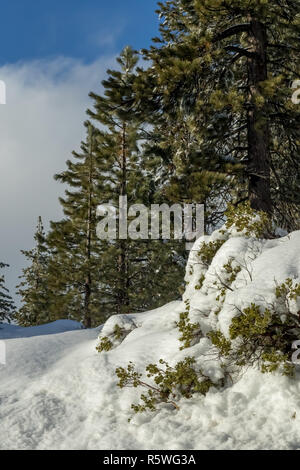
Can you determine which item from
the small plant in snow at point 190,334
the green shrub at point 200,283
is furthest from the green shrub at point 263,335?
the green shrub at point 200,283

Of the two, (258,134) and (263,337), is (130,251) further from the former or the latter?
(263,337)

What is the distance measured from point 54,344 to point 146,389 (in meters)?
3.05

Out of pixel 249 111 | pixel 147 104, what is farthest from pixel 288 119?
pixel 147 104

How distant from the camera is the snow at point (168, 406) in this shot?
13.0 feet

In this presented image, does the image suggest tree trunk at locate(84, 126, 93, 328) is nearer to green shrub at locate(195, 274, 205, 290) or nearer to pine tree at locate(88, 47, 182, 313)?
pine tree at locate(88, 47, 182, 313)

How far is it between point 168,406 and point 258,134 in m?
6.95

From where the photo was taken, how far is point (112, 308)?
1825 centimetres

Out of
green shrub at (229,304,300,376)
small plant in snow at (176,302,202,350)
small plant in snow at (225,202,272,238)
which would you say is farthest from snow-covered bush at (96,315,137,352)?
green shrub at (229,304,300,376)

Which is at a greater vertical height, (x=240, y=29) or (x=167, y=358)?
(x=240, y=29)

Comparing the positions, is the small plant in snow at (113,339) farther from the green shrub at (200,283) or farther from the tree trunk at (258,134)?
the tree trunk at (258,134)

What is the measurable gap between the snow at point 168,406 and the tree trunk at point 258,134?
10.2ft

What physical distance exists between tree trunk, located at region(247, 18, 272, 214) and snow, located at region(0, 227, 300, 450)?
310 centimetres

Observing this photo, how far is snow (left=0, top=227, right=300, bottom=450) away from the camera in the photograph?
397 centimetres

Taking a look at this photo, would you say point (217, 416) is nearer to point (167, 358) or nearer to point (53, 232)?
point (167, 358)
